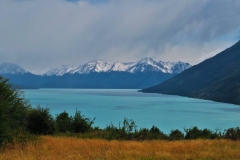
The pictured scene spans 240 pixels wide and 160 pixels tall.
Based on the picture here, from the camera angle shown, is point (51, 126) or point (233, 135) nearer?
point (233, 135)

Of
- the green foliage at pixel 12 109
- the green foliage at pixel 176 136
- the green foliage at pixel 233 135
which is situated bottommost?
the green foliage at pixel 176 136

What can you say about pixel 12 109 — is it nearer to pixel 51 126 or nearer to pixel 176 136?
pixel 51 126

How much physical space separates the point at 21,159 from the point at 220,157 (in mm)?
8197

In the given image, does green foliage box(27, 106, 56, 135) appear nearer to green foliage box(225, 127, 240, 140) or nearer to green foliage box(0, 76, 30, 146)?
green foliage box(0, 76, 30, 146)

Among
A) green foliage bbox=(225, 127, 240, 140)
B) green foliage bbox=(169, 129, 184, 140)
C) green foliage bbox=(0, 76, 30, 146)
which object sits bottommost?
green foliage bbox=(169, 129, 184, 140)

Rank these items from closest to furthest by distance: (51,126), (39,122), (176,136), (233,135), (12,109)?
(233,135), (12,109), (39,122), (51,126), (176,136)

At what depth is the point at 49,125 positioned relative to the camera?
2450 cm

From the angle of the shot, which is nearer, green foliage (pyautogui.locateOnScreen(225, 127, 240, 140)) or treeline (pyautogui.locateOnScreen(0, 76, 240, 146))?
green foliage (pyautogui.locateOnScreen(225, 127, 240, 140))

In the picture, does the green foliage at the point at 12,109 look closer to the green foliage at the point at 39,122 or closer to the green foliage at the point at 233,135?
the green foliage at the point at 39,122

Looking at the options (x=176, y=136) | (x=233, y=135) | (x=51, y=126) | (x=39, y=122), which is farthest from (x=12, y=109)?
(x=233, y=135)

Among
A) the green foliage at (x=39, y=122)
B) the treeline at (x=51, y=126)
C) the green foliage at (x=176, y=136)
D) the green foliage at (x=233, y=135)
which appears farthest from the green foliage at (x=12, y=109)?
the green foliage at (x=233, y=135)

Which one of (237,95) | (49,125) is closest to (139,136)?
A: (49,125)

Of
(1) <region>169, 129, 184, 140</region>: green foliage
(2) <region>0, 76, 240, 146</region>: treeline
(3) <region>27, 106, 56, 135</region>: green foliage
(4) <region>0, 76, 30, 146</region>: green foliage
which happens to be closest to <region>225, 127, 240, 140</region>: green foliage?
(2) <region>0, 76, 240, 146</region>: treeline

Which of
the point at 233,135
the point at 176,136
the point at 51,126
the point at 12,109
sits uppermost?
the point at 12,109
